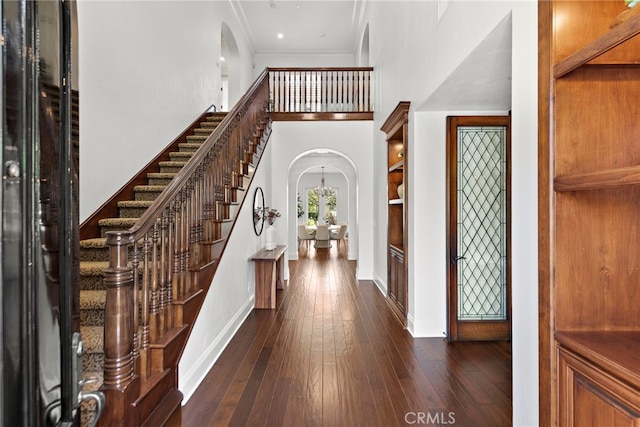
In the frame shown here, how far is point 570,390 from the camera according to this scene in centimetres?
132

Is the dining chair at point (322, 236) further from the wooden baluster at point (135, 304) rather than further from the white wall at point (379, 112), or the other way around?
the wooden baluster at point (135, 304)

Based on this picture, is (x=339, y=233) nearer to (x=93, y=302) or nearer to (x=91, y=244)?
(x=91, y=244)

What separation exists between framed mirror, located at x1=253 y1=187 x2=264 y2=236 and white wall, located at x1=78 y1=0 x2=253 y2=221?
1.44 metres

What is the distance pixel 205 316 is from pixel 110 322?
1.22 m

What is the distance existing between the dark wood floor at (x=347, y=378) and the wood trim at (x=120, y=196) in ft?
5.54

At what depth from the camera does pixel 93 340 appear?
2.03 m

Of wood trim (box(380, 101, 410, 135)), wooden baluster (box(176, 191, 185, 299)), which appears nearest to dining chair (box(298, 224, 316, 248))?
wood trim (box(380, 101, 410, 135))

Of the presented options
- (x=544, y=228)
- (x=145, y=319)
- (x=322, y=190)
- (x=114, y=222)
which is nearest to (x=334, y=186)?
(x=322, y=190)

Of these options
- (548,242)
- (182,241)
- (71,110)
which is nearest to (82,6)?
→ (182,241)

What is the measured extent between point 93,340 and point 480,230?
346 centimetres

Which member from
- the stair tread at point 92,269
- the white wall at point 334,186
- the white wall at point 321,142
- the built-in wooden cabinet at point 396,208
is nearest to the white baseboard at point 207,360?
the stair tread at point 92,269

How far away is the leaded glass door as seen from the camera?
3475mm

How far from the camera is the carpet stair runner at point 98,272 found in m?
1.97

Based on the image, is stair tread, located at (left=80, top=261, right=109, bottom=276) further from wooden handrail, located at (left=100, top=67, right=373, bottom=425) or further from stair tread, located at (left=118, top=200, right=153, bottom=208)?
stair tread, located at (left=118, top=200, right=153, bottom=208)
